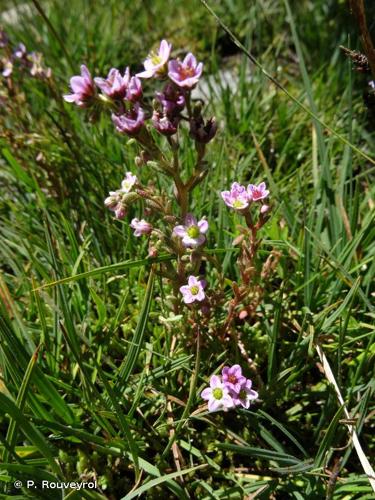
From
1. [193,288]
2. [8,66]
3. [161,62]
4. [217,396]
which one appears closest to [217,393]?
[217,396]

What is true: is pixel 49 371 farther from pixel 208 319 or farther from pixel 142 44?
pixel 142 44

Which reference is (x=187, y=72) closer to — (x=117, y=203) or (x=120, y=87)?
(x=120, y=87)

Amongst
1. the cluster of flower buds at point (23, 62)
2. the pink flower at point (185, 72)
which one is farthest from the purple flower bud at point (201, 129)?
the cluster of flower buds at point (23, 62)

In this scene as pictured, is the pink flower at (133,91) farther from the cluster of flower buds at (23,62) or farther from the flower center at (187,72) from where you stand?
the cluster of flower buds at (23,62)

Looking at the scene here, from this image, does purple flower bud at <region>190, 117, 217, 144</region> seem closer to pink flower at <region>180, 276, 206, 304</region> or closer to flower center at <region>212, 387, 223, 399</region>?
pink flower at <region>180, 276, 206, 304</region>

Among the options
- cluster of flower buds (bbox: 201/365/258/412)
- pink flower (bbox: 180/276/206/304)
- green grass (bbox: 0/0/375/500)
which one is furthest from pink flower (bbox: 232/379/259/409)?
pink flower (bbox: 180/276/206/304)

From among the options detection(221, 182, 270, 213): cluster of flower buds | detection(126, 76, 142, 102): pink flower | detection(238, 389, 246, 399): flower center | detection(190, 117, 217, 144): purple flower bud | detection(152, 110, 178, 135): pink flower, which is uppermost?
detection(126, 76, 142, 102): pink flower
